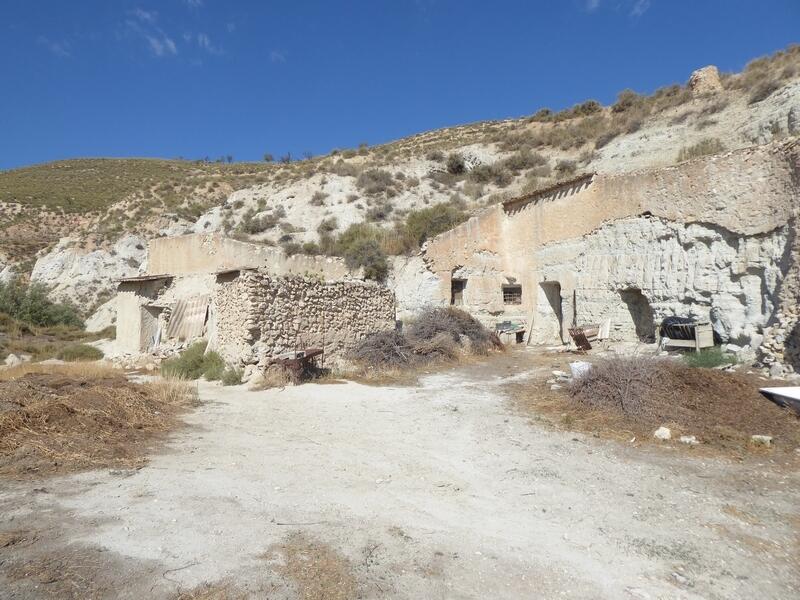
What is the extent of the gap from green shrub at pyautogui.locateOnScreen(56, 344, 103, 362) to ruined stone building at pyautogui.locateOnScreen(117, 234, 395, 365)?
1.45 meters

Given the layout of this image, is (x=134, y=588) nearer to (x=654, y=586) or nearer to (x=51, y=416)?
(x=654, y=586)

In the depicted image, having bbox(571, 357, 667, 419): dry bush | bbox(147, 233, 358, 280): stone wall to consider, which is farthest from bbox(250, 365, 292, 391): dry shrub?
bbox(147, 233, 358, 280): stone wall

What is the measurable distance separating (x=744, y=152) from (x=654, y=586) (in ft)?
41.4

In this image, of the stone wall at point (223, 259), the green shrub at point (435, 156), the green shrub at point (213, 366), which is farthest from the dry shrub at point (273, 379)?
the green shrub at point (435, 156)

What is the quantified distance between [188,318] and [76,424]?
10231 millimetres

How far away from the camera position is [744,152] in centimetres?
1173

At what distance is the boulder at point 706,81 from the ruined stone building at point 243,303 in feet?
76.8

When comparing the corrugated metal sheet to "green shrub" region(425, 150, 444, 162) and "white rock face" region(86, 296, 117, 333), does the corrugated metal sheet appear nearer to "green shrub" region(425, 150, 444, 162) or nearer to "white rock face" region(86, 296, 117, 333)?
"white rock face" region(86, 296, 117, 333)

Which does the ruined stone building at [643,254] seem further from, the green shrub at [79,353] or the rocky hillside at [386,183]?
the green shrub at [79,353]

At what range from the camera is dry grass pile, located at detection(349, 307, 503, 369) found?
12.3 metres

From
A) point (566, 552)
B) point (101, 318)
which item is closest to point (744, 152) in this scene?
point (566, 552)

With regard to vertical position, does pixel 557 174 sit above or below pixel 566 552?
above

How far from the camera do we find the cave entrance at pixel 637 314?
14.6m

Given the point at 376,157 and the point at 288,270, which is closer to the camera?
the point at 288,270
